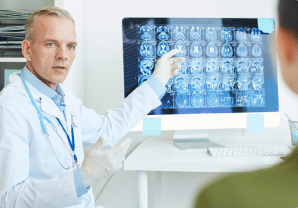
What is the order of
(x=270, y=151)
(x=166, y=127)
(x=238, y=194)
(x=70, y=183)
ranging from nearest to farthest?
(x=238, y=194) → (x=70, y=183) → (x=270, y=151) → (x=166, y=127)

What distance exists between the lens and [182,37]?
134cm

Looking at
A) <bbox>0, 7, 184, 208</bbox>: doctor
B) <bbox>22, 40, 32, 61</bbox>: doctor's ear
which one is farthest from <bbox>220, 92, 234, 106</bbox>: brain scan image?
<bbox>22, 40, 32, 61</bbox>: doctor's ear

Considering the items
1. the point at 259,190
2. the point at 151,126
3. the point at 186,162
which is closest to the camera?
the point at 259,190

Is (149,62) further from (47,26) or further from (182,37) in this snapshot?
(47,26)

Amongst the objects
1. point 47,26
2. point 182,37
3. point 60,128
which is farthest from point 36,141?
point 182,37

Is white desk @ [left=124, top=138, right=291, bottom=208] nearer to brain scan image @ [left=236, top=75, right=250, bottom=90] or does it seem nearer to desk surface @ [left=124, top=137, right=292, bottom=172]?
desk surface @ [left=124, top=137, right=292, bottom=172]

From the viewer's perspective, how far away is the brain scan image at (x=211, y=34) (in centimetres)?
134

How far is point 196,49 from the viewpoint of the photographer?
1345 mm

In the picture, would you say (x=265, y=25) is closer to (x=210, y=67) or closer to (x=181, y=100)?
(x=210, y=67)

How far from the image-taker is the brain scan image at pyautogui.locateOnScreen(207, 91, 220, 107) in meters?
1.34

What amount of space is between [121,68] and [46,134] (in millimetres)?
852

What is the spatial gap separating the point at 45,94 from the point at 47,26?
0.71 feet

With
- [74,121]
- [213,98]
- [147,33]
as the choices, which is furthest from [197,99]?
[74,121]

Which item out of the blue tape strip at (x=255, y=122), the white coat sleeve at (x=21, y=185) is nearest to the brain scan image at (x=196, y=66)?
the blue tape strip at (x=255, y=122)
